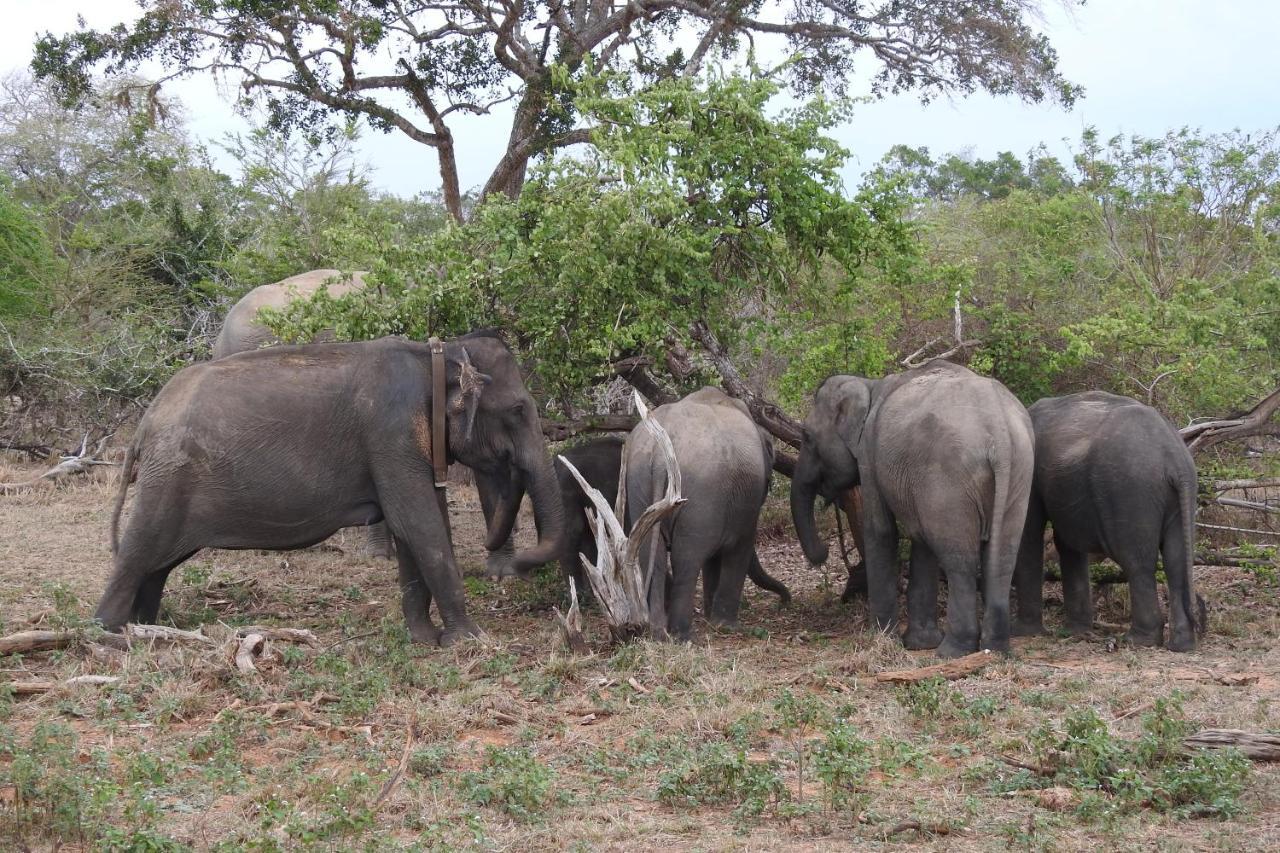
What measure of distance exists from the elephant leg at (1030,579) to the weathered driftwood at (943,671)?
5.54ft

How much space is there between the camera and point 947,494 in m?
8.97

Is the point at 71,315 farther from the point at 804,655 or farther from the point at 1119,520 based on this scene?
the point at 1119,520

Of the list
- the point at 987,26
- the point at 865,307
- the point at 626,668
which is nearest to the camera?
the point at 626,668

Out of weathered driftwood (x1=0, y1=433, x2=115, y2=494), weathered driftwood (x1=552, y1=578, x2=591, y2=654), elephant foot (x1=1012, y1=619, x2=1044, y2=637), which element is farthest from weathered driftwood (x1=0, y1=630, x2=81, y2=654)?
weathered driftwood (x1=0, y1=433, x2=115, y2=494)

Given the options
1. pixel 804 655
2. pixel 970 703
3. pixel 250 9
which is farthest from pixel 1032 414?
pixel 250 9

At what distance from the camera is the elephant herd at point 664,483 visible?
8.61 meters

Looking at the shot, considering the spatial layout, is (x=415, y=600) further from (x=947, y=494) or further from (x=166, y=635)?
(x=947, y=494)

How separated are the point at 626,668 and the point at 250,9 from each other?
10.4 metres

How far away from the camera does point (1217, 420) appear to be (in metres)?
10.9

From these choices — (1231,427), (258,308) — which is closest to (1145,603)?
(1231,427)

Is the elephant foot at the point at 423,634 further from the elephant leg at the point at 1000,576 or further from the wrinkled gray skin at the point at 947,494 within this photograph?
the elephant leg at the point at 1000,576

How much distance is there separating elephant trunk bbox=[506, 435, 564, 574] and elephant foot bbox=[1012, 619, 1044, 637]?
11.2 ft

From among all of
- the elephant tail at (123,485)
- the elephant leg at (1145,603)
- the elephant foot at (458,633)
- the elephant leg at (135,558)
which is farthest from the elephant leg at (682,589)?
the elephant tail at (123,485)

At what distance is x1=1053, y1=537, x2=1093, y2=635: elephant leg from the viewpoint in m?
9.98
